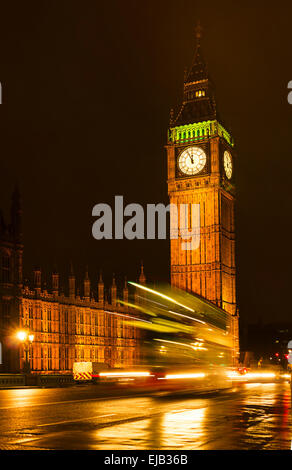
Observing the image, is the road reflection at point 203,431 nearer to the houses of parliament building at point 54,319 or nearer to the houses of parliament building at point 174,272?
the houses of parliament building at point 54,319

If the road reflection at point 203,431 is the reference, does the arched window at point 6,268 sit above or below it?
above

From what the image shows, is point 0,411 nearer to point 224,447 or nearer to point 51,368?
point 224,447

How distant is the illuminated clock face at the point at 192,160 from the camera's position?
9400 centimetres

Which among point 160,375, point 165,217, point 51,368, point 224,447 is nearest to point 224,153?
point 165,217

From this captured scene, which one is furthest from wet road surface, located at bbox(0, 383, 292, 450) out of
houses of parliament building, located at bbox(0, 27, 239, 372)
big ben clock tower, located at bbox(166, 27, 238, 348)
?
big ben clock tower, located at bbox(166, 27, 238, 348)

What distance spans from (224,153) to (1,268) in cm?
4834

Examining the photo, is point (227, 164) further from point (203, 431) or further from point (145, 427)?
point (203, 431)

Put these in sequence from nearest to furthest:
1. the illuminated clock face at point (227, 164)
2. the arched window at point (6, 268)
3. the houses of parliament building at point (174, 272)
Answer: the arched window at point (6, 268)
the houses of parliament building at point (174, 272)
the illuminated clock face at point (227, 164)

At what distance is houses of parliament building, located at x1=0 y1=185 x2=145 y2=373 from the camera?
55.1 metres

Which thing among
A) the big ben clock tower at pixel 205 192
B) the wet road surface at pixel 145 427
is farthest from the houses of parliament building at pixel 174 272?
the wet road surface at pixel 145 427

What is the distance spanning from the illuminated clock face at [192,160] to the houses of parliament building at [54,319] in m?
18.2

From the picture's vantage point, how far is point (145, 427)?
14.1m

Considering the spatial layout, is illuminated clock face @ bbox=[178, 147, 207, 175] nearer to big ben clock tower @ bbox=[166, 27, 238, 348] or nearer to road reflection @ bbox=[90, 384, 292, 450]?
big ben clock tower @ bbox=[166, 27, 238, 348]

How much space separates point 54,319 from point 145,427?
53141mm
